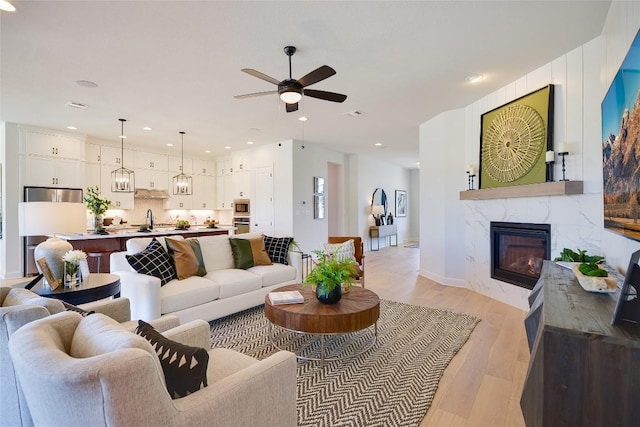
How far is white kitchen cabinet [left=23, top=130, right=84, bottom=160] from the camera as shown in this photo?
5516mm

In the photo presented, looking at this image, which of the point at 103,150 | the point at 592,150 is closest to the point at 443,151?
the point at 592,150

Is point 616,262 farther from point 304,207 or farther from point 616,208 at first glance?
point 304,207

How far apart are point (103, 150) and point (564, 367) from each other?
324 inches

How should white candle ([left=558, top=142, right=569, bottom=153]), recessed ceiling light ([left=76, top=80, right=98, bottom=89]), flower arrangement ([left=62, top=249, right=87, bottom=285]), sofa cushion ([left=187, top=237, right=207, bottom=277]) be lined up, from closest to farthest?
flower arrangement ([left=62, top=249, right=87, bottom=285]) < white candle ([left=558, top=142, right=569, bottom=153]) < sofa cushion ([left=187, top=237, right=207, bottom=277]) < recessed ceiling light ([left=76, top=80, right=98, bottom=89])

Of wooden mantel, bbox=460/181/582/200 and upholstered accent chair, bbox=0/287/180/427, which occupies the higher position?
wooden mantel, bbox=460/181/582/200

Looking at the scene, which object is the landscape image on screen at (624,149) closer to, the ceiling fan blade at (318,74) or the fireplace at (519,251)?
the fireplace at (519,251)

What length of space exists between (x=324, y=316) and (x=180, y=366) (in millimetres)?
1333

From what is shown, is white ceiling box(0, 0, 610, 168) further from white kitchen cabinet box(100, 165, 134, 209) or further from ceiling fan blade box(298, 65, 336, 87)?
white kitchen cabinet box(100, 165, 134, 209)

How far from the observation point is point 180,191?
6781mm

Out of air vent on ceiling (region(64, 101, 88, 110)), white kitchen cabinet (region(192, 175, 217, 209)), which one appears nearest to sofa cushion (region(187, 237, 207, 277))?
air vent on ceiling (region(64, 101, 88, 110))

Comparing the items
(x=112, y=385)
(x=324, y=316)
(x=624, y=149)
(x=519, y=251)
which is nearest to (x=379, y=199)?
(x=519, y=251)

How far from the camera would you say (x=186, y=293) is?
3010mm

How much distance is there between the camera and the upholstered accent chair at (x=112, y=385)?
809mm

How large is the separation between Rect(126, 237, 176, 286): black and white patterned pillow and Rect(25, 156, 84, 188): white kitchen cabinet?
412cm
